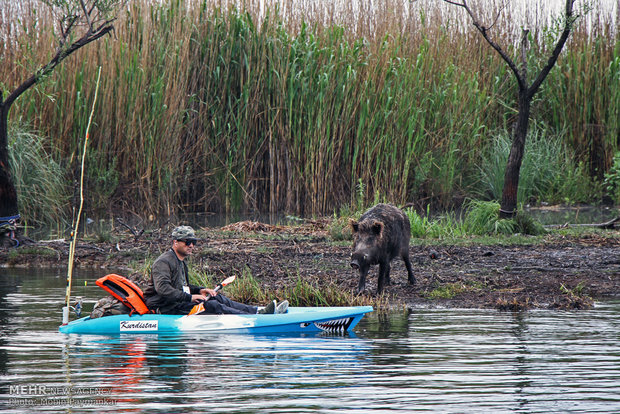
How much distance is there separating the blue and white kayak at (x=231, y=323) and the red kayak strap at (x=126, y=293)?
11cm

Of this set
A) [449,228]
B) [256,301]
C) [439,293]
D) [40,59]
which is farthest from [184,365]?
[40,59]

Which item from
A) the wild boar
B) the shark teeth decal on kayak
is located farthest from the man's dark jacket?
the wild boar

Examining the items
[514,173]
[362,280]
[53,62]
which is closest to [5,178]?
[53,62]

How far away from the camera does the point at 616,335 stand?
28.0 ft

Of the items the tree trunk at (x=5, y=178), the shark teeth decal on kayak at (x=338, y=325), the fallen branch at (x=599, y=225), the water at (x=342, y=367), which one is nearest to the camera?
the water at (x=342, y=367)

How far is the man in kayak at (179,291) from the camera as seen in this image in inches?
374

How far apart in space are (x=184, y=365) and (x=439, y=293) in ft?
14.3

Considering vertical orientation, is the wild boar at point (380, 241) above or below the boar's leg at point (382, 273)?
above

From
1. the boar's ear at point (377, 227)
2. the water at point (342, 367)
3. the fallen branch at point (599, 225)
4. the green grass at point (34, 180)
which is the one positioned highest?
the green grass at point (34, 180)

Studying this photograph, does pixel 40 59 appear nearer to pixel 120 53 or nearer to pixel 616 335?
pixel 120 53

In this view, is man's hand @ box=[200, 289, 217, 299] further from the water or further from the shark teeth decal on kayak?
the shark teeth decal on kayak

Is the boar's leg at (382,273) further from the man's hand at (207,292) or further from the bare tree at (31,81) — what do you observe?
the bare tree at (31,81)

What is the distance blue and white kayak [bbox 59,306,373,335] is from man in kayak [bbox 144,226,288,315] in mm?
192

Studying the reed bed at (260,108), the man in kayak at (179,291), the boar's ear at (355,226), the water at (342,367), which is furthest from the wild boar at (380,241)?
the reed bed at (260,108)
